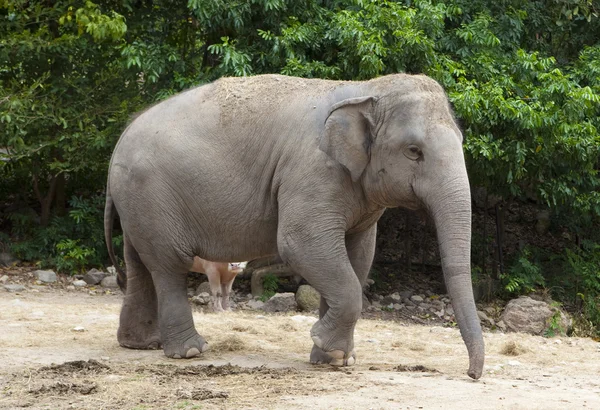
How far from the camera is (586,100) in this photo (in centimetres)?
1188

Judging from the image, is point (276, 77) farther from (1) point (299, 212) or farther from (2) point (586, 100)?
(2) point (586, 100)

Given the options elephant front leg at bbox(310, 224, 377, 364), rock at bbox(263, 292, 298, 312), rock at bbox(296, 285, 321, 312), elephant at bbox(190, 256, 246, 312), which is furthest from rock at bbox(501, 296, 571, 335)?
elephant front leg at bbox(310, 224, 377, 364)

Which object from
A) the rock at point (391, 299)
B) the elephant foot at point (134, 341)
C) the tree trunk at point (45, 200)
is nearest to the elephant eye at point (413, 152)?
the elephant foot at point (134, 341)

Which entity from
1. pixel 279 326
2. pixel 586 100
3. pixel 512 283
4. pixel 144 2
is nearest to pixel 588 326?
pixel 512 283

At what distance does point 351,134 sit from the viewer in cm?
684

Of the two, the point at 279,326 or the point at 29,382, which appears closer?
the point at 29,382

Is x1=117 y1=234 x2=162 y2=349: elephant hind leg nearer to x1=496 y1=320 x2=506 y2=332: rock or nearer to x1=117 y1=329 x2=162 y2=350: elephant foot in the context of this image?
x1=117 y1=329 x2=162 y2=350: elephant foot

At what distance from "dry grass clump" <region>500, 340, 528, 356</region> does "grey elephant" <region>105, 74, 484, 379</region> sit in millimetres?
1652

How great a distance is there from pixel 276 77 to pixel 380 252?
7.62m

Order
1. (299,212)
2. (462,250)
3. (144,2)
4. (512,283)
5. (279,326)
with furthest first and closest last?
(144,2), (512,283), (279,326), (299,212), (462,250)

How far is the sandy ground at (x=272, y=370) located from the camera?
19.5 ft

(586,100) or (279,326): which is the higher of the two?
(586,100)

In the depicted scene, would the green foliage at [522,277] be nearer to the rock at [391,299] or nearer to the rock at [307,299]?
the rock at [391,299]

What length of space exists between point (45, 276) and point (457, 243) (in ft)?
26.5
